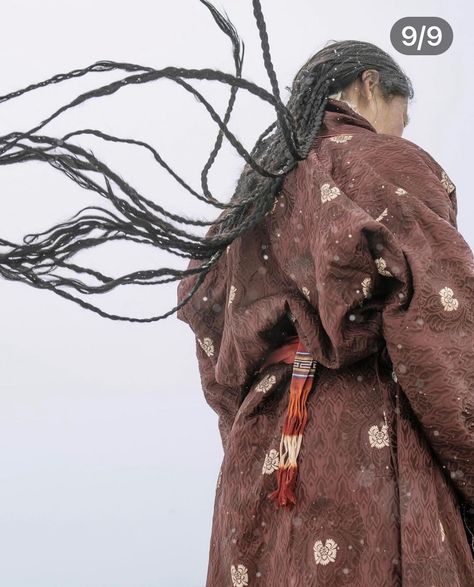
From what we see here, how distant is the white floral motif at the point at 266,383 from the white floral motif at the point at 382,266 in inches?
9.6

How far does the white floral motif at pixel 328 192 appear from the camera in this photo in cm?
120

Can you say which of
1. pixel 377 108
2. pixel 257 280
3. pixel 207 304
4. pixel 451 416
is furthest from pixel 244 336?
pixel 377 108

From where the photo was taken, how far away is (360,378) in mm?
1224

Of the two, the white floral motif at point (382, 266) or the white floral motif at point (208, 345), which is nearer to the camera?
the white floral motif at point (382, 266)

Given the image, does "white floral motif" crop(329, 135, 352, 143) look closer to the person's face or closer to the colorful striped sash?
the person's face

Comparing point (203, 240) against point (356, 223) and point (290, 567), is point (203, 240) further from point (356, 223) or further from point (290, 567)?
point (290, 567)

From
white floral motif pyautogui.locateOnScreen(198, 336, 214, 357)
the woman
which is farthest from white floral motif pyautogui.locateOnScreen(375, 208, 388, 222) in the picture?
white floral motif pyautogui.locateOnScreen(198, 336, 214, 357)

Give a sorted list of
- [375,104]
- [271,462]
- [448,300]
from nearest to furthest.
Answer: [448,300], [271,462], [375,104]

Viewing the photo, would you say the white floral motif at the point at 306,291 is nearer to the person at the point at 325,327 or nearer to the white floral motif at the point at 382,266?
the person at the point at 325,327

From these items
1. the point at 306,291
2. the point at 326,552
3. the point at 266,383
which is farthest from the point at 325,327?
the point at 326,552

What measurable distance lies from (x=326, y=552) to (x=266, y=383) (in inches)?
10.1

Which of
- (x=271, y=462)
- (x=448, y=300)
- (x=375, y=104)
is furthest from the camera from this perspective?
(x=375, y=104)

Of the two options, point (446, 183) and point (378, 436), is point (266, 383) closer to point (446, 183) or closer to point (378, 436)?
point (378, 436)

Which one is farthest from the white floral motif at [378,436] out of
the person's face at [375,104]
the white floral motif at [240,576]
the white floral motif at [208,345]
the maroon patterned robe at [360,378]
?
the person's face at [375,104]
